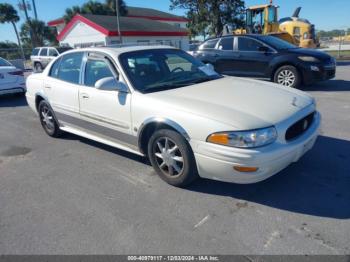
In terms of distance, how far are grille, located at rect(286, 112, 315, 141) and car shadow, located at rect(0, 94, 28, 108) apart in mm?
8298

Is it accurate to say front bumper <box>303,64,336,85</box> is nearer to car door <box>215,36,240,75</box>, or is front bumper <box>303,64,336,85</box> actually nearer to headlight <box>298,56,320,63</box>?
headlight <box>298,56,320,63</box>

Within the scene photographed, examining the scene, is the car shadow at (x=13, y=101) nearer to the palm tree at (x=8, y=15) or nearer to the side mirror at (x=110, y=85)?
the side mirror at (x=110, y=85)

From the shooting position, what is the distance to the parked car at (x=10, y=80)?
360 inches

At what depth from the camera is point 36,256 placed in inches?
98.1

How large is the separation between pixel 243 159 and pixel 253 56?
22.5 ft

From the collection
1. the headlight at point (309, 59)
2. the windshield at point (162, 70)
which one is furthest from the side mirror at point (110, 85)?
the headlight at point (309, 59)

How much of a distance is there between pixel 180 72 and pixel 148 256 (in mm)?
2602

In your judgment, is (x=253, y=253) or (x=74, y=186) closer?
(x=253, y=253)

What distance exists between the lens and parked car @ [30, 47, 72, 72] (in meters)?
20.6

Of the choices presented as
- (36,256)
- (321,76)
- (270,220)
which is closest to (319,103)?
(321,76)

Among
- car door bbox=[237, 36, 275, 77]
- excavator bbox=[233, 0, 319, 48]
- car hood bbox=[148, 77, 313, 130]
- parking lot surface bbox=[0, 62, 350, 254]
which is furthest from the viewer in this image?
excavator bbox=[233, 0, 319, 48]

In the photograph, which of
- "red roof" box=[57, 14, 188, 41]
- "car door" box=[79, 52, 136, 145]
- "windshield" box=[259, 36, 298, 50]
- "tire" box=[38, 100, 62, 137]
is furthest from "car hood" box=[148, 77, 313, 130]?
"red roof" box=[57, 14, 188, 41]

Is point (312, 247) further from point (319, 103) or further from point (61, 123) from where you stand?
point (319, 103)

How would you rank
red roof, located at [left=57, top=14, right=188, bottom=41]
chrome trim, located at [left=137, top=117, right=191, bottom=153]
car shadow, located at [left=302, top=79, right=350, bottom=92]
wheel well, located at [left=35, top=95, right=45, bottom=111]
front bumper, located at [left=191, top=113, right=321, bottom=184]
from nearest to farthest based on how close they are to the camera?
front bumper, located at [left=191, top=113, right=321, bottom=184] → chrome trim, located at [left=137, top=117, right=191, bottom=153] → wheel well, located at [left=35, top=95, right=45, bottom=111] → car shadow, located at [left=302, top=79, right=350, bottom=92] → red roof, located at [left=57, top=14, right=188, bottom=41]
